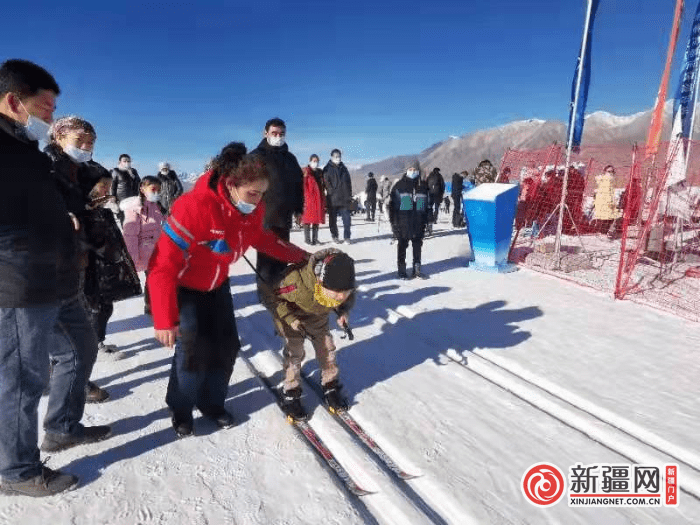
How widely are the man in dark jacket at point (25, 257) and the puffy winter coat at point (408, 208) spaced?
5035 millimetres

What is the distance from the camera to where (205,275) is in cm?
253

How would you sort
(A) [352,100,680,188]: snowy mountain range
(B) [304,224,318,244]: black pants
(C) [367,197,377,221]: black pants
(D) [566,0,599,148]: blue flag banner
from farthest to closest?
(A) [352,100,680,188]: snowy mountain range < (C) [367,197,377,221]: black pants < (B) [304,224,318,244]: black pants < (D) [566,0,599,148]: blue flag banner

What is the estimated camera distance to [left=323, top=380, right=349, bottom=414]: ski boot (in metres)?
3.03

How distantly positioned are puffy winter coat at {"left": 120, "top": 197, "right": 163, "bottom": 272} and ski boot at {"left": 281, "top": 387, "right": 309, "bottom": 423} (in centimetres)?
255

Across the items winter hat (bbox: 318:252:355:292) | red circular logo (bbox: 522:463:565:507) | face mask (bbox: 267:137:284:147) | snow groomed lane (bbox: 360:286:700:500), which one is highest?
face mask (bbox: 267:137:284:147)

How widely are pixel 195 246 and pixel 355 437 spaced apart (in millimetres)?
1544

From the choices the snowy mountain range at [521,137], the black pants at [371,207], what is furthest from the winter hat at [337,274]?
the snowy mountain range at [521,137]

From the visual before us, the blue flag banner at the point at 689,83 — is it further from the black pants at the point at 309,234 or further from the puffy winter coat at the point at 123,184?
the puffy winter coat at the point at 123,184

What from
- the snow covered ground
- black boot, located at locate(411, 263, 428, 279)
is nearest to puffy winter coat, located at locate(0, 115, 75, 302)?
the snow covered ground

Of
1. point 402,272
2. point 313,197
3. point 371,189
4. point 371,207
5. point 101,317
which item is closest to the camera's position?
point 101,317

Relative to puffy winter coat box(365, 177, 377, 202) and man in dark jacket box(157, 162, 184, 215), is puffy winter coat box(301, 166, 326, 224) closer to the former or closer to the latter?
man in dark jacket box(157, 162, 184, 215)

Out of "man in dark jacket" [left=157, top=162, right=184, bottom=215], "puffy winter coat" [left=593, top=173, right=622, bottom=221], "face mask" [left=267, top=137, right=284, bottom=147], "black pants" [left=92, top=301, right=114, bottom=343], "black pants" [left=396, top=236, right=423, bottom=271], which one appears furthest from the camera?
"puffy winter coat" [left=593, top=173, right=622, bottom=221]

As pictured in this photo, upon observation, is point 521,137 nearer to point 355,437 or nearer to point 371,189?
point 371,189

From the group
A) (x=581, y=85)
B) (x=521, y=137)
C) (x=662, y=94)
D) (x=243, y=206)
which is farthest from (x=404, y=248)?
(x=521, y=137)
